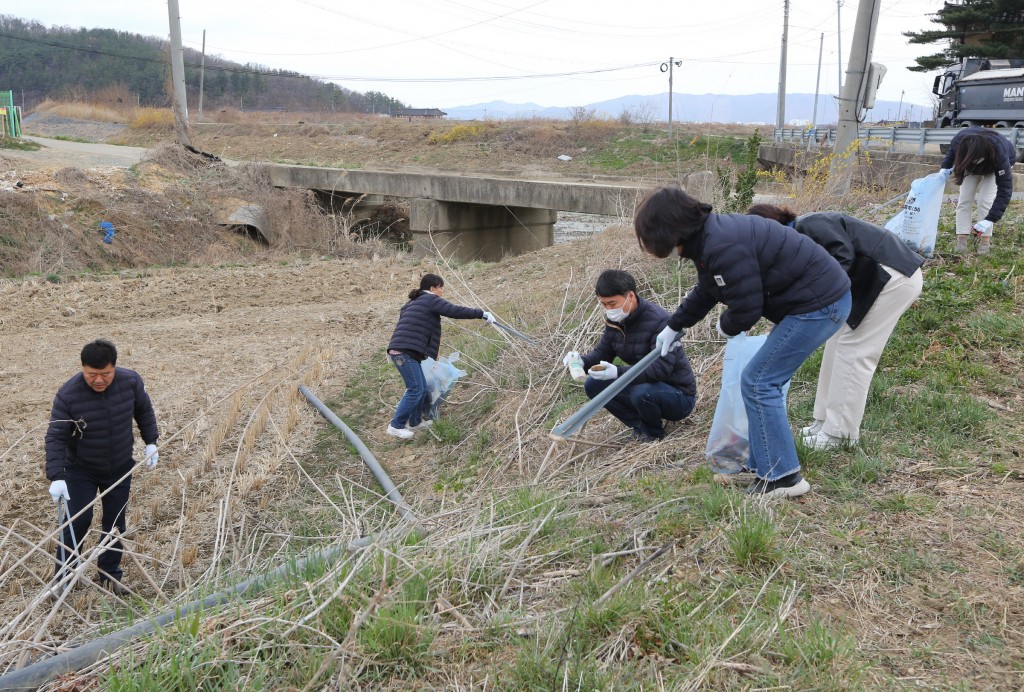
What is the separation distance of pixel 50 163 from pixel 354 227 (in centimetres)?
923

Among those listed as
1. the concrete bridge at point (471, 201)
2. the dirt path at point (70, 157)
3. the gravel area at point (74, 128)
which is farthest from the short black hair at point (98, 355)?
the gravel area at point (74, 128)

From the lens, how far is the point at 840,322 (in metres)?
3.68

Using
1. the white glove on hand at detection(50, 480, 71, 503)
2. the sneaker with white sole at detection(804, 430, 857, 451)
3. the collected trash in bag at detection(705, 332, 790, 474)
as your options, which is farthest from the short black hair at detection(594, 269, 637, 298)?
the white glove on hand at detection(50, 480, 71, 503)

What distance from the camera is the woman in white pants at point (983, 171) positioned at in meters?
6.81

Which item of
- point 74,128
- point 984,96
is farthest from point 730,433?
point 74,128

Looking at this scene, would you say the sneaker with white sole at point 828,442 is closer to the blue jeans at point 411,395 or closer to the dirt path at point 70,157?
the blue jeans at point 411,395

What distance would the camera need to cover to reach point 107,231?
1744 centimetres

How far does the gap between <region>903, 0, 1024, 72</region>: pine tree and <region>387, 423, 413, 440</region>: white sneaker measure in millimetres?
36700

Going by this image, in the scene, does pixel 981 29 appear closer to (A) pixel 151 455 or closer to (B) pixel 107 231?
(B) pixel 107 231

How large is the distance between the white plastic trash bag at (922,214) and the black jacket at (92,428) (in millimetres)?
5810

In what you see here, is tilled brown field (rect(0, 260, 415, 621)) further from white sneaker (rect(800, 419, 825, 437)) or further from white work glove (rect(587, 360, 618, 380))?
white sneaker (rect(800, 419, 825, 437))

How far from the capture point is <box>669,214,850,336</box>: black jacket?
3.43 metres

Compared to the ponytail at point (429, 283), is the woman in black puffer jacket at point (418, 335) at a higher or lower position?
lower

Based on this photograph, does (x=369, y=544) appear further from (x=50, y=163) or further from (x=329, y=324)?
(x=50, y=163)
